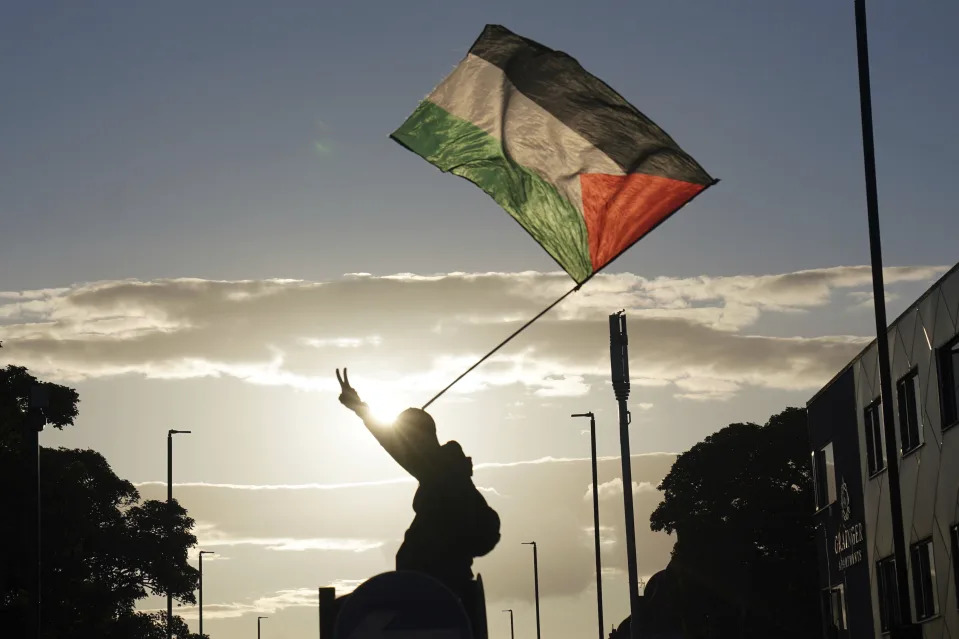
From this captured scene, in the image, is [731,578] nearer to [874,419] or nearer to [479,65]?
[874,419]

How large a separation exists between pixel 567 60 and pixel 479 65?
0.85m

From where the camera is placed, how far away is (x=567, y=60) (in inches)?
574

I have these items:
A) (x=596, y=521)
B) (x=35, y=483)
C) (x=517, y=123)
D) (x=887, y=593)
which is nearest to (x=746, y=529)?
(x=596, y=521)

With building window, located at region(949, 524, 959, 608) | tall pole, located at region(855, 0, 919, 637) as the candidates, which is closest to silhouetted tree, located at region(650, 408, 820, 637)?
building window, located at region(949, 524, 959, 608)

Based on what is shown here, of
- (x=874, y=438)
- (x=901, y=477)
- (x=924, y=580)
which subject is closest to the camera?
(x=924, y=580)

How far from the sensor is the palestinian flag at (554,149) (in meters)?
14.2

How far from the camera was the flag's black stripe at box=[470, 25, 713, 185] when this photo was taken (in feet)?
46.5

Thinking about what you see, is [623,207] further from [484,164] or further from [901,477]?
[901,477]

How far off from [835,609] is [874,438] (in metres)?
7.25

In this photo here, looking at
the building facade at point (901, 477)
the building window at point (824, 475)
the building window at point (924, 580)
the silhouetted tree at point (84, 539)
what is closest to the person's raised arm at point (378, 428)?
the building facade at point (901, 477)

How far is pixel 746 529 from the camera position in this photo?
69.9 metres

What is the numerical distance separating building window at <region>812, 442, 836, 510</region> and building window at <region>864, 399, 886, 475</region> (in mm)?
3849

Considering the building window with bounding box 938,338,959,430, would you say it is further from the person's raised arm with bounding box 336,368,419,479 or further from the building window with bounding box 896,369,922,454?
the person's raised arm with bounding box 336,368,419,479

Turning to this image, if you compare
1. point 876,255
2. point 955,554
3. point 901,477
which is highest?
point 876,255
